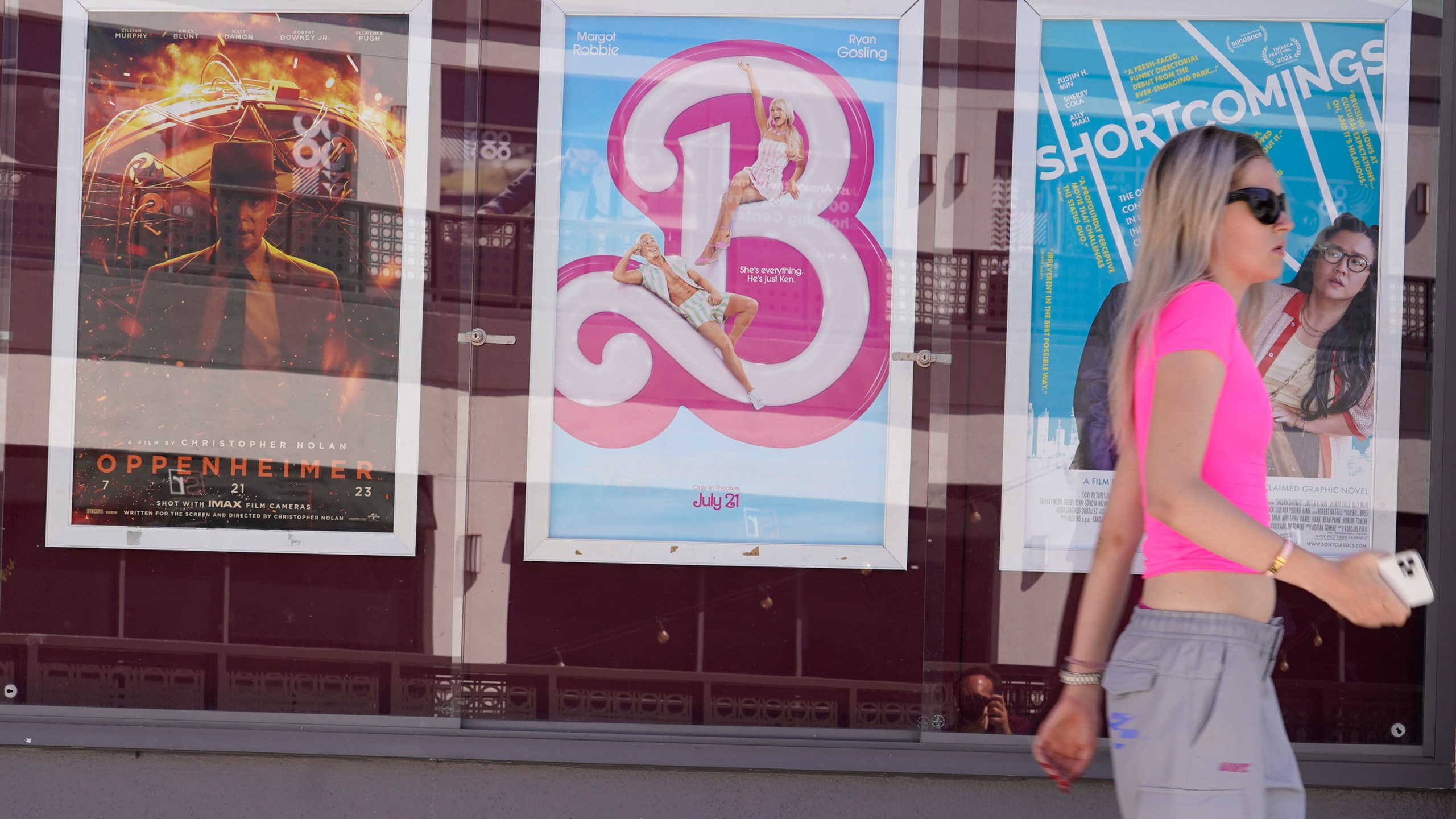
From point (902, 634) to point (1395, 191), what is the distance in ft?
7.70

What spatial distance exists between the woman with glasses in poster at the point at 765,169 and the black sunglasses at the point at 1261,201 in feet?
7.51

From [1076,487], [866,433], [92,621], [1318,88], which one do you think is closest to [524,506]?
[866,433]

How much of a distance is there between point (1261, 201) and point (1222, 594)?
2.14 ft

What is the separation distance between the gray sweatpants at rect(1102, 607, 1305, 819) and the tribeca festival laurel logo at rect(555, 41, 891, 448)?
2.31 meters

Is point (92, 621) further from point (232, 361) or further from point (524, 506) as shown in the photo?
point (524, 506)

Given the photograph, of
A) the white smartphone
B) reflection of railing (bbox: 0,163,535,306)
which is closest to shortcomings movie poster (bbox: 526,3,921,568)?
reflection of railing (bbox: 0,163,535,306)

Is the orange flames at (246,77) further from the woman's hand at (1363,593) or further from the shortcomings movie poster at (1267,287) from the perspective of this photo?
the woman's hand at (1363,593)

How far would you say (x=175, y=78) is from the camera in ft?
13.3

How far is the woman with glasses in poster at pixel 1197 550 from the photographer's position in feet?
5.55

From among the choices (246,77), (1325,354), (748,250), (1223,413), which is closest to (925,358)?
(748,250)

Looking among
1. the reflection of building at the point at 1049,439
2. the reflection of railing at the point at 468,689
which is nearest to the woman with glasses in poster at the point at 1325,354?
the reflection of building at the point at 1049,439

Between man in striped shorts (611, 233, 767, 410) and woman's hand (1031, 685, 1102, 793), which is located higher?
man in striped shorts (611, 233, 767, 410)

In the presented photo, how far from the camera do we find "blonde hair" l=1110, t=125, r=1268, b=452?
1.87 metres

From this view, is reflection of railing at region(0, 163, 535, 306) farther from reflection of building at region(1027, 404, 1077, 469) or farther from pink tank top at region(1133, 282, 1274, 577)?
→ pink tank top at region(1133, 282, 1274, 577)
